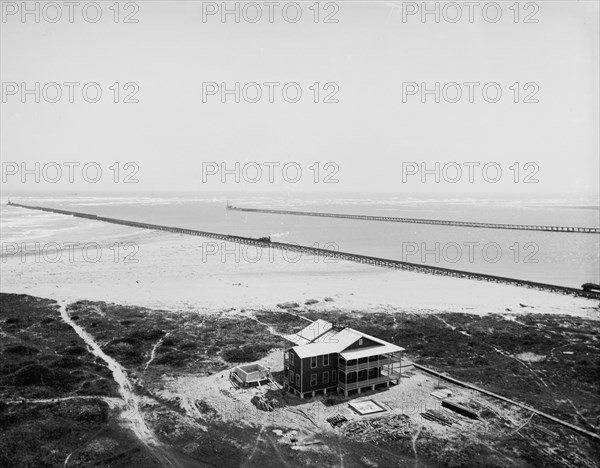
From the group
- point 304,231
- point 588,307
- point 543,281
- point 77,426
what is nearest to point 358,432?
point 77,426

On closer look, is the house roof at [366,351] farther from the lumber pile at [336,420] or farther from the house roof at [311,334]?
the lumber pile at [336,420]

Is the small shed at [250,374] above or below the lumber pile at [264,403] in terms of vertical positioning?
above

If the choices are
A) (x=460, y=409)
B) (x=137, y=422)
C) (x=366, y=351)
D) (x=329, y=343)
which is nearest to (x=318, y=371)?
(x=329, y=343)

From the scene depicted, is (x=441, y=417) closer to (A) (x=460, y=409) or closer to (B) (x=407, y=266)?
(A) (x=460, y=409)

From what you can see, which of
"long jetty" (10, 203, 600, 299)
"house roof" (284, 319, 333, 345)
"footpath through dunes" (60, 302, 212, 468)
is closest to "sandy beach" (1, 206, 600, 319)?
"long jetty" (10, 203, 600, 299)

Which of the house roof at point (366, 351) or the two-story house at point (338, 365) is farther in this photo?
the house roof at point (366, 351)

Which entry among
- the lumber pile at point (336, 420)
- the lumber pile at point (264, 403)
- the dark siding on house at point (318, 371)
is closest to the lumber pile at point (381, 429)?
the lumber pile at point (336, 420)

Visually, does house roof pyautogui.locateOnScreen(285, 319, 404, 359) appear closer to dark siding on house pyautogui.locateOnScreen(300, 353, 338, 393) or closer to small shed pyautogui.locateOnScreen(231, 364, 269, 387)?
dark siding on house pyautogui.locateOnScreen(300, 353, 338, 393)
